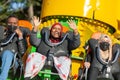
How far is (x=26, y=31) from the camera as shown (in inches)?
345

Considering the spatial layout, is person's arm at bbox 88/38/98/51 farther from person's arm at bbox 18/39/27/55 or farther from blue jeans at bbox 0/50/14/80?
blue jeans at bbox 0/50/14/80

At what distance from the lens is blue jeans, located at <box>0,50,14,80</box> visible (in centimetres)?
795

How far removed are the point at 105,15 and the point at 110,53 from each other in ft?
8.45

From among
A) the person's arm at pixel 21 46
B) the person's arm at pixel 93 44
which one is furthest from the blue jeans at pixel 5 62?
the person's arm at pixel 93 44

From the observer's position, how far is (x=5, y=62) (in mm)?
8109

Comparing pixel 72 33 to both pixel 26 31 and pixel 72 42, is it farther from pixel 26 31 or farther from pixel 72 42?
pixel 26 31

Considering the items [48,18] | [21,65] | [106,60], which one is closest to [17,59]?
[21,65]

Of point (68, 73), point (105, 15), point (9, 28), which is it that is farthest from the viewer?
point (105, 15)

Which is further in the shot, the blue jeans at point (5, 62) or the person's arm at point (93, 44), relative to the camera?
the person's arm at point (93, 44)

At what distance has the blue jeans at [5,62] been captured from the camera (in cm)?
795

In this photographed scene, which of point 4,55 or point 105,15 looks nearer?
point 4,55

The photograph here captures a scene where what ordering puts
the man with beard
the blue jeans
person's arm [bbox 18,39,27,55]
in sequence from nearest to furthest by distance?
the blue jeans
the man with beard
person's arm [bbox 18,39,27,55]

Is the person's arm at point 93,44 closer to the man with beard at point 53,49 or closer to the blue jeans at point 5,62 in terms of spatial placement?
the man with beard at point 53,49

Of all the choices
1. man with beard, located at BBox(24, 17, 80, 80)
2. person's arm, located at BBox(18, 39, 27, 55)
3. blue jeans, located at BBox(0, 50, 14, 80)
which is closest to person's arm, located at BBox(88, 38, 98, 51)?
man with beard, located at BBox(24, 17, 80, 80)
